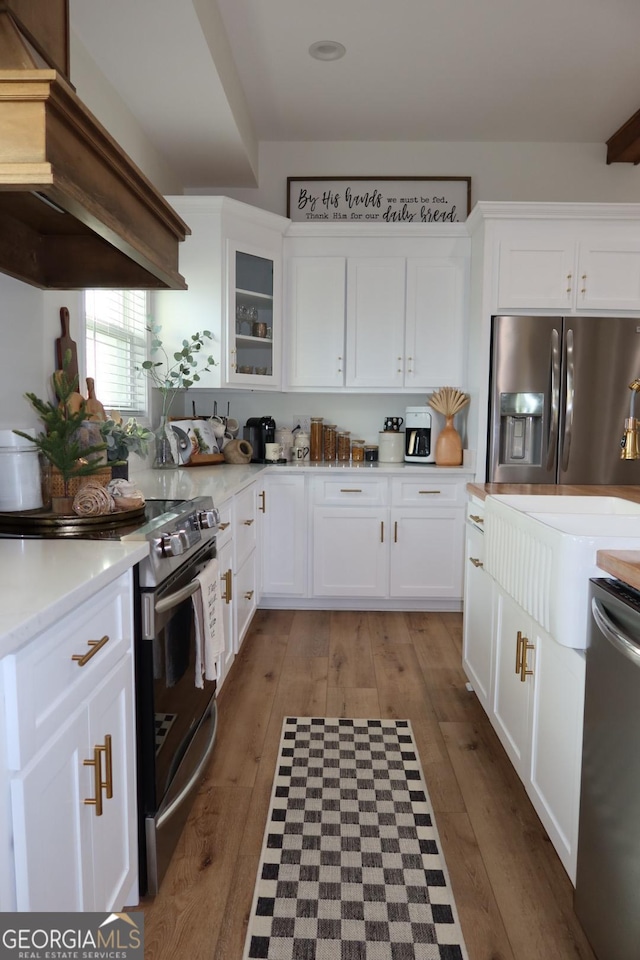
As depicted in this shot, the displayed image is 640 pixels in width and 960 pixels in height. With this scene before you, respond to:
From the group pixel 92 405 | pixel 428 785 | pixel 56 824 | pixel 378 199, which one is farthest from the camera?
pixel 378 199

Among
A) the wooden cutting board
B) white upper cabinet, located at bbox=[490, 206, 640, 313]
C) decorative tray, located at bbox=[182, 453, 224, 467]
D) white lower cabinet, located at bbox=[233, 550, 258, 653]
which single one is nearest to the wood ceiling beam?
white upper cabinet, located at bbox=[490, 206, 640, 313]

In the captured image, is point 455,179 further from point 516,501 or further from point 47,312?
point 47,312

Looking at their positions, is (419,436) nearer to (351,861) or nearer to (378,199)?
(378,199)

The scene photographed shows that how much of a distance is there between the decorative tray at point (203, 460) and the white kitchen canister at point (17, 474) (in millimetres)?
1870

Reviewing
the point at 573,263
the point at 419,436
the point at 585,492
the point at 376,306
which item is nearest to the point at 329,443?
the point at 419,436

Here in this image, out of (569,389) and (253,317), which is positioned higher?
(253,317)

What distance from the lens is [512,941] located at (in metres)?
1.48

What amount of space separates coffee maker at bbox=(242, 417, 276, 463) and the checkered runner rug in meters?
2.03

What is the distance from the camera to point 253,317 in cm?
391

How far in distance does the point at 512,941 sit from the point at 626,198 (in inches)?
168

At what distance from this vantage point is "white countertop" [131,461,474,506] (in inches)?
97.6

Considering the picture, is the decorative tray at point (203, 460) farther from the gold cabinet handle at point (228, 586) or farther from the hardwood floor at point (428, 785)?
the gold cabinet handle at point (228, 586)

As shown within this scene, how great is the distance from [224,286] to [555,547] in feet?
8.85

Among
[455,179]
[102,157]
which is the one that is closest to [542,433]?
[455,179]
